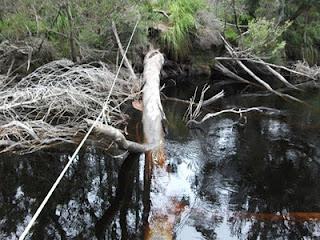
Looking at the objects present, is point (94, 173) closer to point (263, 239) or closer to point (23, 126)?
point (23, 126)

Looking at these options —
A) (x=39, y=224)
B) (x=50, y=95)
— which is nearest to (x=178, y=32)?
(x=50, y=95)

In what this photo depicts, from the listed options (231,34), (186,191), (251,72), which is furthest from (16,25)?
(231,34)

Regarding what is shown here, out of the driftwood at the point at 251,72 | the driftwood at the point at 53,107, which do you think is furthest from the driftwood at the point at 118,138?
the driftwood at the point at 251,72

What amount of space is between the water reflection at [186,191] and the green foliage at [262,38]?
14.3ft

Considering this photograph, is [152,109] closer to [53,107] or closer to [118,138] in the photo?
[53,107]

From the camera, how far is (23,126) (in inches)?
261

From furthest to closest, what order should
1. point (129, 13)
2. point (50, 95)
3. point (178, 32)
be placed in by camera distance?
point (178, 32) → point (129, 13) → point (50, 95)

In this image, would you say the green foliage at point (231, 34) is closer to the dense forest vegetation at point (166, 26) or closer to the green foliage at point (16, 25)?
the dense forest vegetation at point (166, 26)

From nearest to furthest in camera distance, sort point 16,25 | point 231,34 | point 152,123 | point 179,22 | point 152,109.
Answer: point 152,123 → point 152,109 → point 16,25 → point 179,22 → point 231,34

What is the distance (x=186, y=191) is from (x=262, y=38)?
22.8ft

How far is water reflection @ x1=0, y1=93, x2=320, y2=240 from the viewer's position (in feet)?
16.8

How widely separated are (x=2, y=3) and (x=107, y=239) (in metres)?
6.24

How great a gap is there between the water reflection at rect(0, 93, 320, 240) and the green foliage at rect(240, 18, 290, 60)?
4.35 m

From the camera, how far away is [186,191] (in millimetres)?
6055
